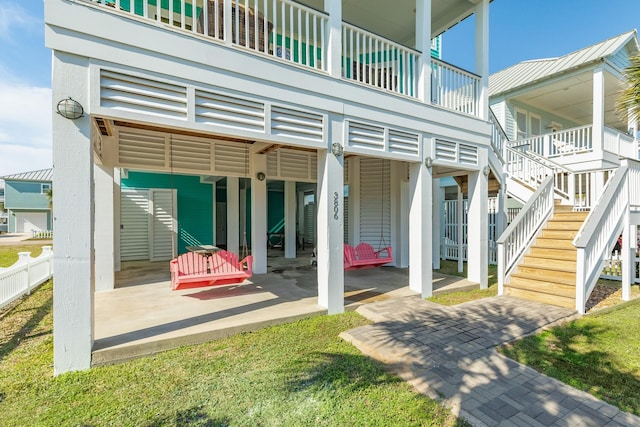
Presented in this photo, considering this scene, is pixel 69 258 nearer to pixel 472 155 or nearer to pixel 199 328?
pixel 199 328

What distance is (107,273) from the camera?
20.3 ft

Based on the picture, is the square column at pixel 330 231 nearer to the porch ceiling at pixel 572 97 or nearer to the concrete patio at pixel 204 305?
the concrete patio at pixel 204 305

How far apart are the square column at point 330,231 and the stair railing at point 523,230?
3.60 meters

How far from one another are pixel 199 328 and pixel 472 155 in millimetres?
6409

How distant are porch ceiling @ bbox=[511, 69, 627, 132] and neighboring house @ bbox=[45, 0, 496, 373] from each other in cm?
A: 680

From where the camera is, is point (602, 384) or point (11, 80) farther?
point (11, 80)

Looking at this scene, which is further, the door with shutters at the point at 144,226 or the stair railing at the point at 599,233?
the door with shutters at the point at 144,226

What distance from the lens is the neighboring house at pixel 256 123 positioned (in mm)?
3176

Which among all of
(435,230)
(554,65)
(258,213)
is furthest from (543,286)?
(554,65)

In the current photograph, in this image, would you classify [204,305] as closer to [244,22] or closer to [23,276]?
[23,276]

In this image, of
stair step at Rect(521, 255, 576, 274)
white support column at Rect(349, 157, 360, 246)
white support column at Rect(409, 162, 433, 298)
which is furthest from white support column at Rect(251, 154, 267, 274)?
stair step at Rect(521, 255, 576, 274)

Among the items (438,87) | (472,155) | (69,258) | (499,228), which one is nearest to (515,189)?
(499,228)

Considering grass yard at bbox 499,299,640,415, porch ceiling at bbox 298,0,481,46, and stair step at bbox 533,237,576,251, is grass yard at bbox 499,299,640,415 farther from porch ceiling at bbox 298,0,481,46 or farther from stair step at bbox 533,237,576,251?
porch ceiling at bbox 298,0,481,46

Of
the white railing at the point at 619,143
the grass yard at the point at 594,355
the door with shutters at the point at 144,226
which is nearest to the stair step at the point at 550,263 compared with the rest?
the grass yard at the point at 594,355
